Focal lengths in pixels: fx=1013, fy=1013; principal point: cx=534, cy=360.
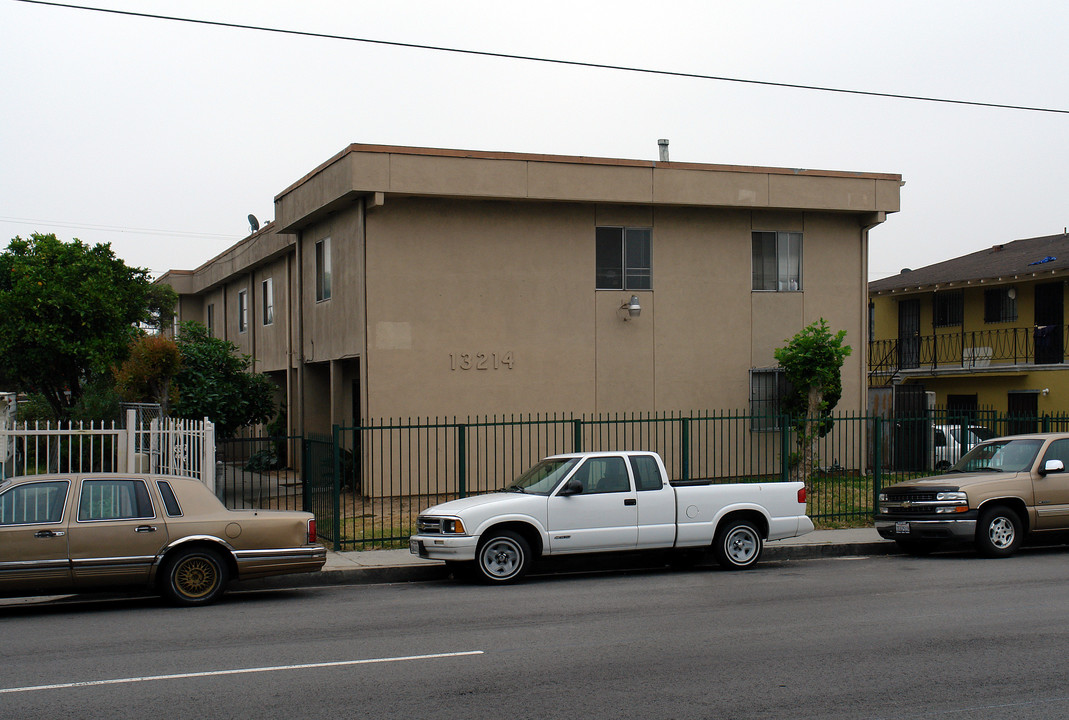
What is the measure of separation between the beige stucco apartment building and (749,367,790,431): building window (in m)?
0.05

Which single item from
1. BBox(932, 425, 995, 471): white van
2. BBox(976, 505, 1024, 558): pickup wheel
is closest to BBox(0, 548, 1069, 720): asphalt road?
BBox(976, 505, 1024, 558): pickup wheel

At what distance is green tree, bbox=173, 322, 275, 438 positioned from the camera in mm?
21141

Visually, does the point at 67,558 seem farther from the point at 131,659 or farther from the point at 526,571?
the point at 526,571

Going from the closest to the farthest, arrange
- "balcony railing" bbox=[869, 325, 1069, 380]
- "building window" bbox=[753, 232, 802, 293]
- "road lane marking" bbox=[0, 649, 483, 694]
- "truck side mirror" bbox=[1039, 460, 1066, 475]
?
"road lane marking" bbox=[0, 649, 483, 694]
"truck side mirror" bbox=[1039, 460, 1066, 475]
"building window" bbox=[753, 232, 802, 293]
"balcony railing" bbox=[869, 325, 1069, 380]

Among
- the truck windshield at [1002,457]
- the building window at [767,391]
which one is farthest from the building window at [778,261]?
the truck windshield at [1002,457]

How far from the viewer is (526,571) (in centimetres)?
1266

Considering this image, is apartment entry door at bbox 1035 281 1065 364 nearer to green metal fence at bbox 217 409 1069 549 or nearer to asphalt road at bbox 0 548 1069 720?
green metal fence at bbox 217 409 1069 549

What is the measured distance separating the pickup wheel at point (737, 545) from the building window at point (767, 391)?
351 inches

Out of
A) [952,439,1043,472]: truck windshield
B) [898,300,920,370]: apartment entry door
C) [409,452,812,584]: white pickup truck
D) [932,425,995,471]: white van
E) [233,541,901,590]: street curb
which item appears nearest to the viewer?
[409,452,812,584]: white pickup truck

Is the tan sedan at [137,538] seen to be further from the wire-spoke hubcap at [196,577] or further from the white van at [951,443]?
the white van at [951,443]

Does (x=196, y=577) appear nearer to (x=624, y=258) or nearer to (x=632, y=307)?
(x=632, y=307)

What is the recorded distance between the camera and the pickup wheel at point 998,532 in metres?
14.2

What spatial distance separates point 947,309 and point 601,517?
26603 millimetres

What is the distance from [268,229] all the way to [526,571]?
16494 millimetres
